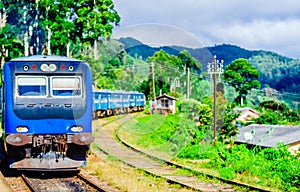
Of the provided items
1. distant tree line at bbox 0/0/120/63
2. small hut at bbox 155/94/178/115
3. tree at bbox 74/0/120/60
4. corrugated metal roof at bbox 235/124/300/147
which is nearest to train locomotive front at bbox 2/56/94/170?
corrugated metal roof at bbox 235/124/300/147

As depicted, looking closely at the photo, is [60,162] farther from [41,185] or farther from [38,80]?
[38,80]

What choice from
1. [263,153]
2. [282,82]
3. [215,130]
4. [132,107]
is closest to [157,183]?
[263,153]

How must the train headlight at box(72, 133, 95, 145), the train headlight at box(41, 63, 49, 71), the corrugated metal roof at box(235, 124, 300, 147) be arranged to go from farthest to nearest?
the corrugated metal roof at box(235, 124, 300, 147) → the train headlight at box(72, 133, 95, 145) → the train headlight at box(41, 63, 49, 71)

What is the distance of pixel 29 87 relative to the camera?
8.77 meters

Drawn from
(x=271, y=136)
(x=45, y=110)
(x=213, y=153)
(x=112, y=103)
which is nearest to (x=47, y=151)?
(x=45, y=110)

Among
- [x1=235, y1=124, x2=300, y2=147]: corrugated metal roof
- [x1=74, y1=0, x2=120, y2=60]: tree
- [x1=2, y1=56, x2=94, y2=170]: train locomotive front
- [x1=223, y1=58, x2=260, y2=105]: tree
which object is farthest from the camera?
[x1=223, y1=58, x2=260, y2=105]: tree

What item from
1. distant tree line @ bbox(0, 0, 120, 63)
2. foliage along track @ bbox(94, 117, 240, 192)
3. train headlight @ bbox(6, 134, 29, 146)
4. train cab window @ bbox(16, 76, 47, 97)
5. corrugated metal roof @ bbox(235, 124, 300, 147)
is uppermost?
distant tree line @ bbox(0, 0, 120, 63)

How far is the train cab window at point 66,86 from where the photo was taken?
29.2 ft

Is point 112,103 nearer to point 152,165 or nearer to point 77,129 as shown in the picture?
point 152,165

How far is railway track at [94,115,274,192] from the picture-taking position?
30.0 ft

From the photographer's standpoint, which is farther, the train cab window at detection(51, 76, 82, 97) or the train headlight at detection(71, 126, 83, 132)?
the train headlight at detection(71, 126, 83, 132)

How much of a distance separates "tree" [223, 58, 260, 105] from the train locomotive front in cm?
3815

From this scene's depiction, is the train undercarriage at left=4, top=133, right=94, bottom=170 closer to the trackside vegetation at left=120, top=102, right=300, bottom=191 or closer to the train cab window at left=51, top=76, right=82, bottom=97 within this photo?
the train cab window at left=51, top=76, right=82, bottom=97

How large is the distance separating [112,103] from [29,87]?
57.9 ft
